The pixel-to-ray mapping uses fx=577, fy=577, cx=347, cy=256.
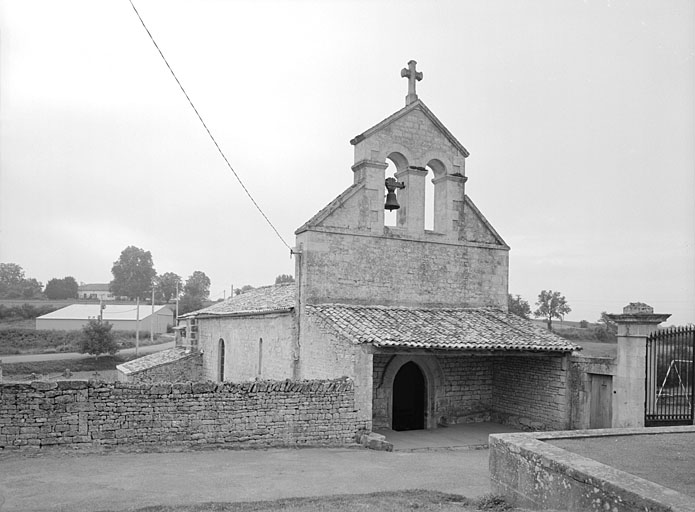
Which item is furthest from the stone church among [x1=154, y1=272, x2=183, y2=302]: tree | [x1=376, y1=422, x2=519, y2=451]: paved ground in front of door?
[x1=154, y1=272, x2=183, y2=302]: tree

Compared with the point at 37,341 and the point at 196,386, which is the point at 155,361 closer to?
the point at 196,386

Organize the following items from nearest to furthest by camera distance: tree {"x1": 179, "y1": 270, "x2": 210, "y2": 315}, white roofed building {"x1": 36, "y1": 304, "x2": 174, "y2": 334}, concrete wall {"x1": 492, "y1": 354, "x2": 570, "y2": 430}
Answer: concrete wall {"x1": 492, "y1": 354, "x2": 570, "y2": 430}, white roofed building {"x1": 36, "y1": 304, "x2": 174, "y2": 334}, tree {"x1": 179, "y1": 270, "x2": 210, "y2": 315}

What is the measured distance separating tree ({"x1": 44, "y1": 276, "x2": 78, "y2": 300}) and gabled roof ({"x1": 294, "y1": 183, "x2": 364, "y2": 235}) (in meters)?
81.4

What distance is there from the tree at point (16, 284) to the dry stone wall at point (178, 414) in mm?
69112

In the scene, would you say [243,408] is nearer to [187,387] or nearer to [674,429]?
[187,387]

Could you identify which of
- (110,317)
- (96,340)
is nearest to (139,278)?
(110,317)

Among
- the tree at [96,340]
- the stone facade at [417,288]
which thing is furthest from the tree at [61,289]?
the stone facade at [417,288]

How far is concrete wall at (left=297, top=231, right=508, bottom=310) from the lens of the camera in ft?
47.6

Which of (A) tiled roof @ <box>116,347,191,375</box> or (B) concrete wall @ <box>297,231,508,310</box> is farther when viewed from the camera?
(A) tiled roof @ <box>116,347,191,375</box>

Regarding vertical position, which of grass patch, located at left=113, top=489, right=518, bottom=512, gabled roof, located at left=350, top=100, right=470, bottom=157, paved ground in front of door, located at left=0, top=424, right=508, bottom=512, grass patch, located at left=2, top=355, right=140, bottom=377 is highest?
gabled roof, located at left=350, top=100, right=470, bottom=157

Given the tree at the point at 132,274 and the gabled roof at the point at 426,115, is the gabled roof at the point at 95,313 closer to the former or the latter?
the tree at the point at 132,274

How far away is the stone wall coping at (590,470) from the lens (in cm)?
468

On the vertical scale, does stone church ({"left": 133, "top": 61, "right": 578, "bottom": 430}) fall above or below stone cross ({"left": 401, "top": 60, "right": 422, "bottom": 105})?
below

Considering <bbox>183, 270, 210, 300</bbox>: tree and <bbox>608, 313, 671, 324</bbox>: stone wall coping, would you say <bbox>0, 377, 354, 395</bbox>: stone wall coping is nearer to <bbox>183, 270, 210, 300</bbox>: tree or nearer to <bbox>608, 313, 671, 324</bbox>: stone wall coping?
<bbox>608, 313, 671, 324</bbox>: stone wall coping
